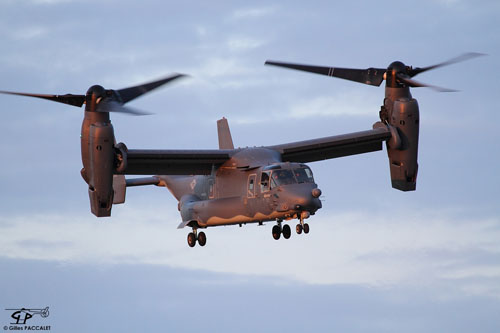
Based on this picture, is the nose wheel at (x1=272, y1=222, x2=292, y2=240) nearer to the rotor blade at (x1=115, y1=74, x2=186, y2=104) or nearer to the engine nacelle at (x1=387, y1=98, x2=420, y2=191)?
the engine nacelle at (x1=387, y1=98, x2=420, y2=191)

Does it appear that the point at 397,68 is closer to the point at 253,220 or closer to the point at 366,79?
the point at 366,79

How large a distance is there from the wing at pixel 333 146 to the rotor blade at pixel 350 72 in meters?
1.71

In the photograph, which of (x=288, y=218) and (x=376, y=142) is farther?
(x=376, y=142)

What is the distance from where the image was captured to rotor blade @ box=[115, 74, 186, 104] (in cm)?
3916

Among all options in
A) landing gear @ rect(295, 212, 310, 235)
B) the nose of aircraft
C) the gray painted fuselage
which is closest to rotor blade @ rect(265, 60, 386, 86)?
the gray painted fuselage

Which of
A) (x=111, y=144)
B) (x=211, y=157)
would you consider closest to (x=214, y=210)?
(x=211, y=157)

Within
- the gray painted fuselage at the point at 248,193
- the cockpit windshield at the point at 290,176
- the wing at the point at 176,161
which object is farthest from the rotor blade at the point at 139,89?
the cockpit windshield at the point at 290,176

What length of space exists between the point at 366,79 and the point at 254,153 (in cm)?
508

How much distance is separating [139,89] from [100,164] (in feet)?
9.95

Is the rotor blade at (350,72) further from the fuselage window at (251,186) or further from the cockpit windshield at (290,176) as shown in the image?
the cockpit windshield at (290,176)

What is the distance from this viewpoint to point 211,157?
41.7 metres

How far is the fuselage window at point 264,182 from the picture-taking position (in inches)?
1547

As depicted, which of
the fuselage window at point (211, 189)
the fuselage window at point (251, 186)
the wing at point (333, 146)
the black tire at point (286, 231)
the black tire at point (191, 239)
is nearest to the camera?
the fuselage window at point (251, 186)

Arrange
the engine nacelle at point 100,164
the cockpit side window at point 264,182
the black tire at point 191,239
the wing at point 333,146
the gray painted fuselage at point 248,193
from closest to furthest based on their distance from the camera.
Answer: the engine nacelle at point 100,164
the gray painted fuselage at point 248,193
the cockpit side window at point 264,182
the wing at point 333,146
the black tire at point 191,239
